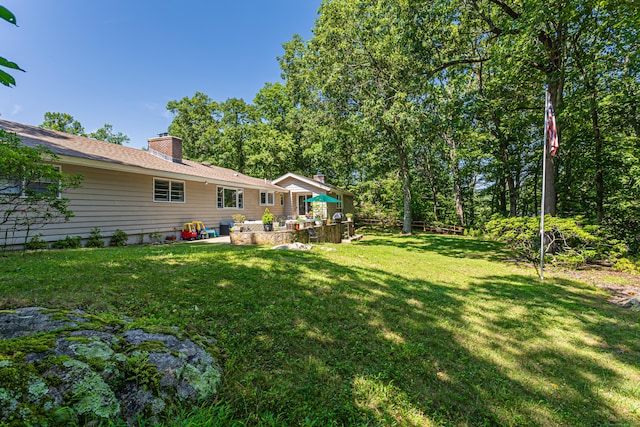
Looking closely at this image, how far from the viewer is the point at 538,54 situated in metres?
10.1

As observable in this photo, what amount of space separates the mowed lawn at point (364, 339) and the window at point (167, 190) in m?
5.69

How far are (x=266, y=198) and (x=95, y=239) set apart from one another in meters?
11.3

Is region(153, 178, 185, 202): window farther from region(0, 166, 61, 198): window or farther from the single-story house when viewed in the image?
region(0, 166, 61, 198): window

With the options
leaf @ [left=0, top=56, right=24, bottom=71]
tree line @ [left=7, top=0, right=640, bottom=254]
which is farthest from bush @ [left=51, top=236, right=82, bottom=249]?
tree line @ [left=7, top=0, right=640, bottom=254]

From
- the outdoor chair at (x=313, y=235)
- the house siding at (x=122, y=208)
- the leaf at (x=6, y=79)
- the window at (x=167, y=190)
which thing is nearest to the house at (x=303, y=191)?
the outdoor chair at (x=313, y=235)

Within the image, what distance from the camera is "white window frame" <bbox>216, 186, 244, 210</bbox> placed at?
14992mm

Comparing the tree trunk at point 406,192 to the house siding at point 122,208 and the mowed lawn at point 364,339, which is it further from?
the mowed lawn at point 364,339

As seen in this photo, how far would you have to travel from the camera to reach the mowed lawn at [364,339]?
2.40 metres

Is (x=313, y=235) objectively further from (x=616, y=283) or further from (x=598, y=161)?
(x=598, y=161)

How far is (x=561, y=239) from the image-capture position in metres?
9.45

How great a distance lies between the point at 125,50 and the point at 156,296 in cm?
1775

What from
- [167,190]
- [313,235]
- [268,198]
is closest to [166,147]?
[167,190]

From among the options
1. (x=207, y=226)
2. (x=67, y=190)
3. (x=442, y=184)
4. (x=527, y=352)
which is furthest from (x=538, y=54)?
(x=442, y=184)

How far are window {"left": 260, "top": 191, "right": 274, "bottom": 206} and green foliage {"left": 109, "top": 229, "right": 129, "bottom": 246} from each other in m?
9.70
